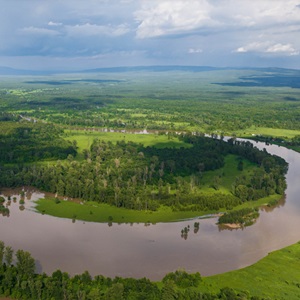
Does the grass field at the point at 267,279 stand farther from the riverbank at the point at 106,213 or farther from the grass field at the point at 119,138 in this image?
the grass field at the point at 119,138

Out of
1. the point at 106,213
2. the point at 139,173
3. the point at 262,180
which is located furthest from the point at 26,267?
the point at 262,180

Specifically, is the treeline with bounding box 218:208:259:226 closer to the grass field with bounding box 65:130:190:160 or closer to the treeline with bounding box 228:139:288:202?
the treeline with bounding box 228:139:288:202

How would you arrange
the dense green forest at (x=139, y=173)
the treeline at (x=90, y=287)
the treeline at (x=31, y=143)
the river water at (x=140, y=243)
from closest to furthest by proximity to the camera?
the treeline at (x=90, y=287), the river water at (x=140, y=243), the dense green forest at (x=139, y=173), the treeline at (x=31, y=143)

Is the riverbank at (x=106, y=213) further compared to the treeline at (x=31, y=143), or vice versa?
the treeline at (x=31, y=143)

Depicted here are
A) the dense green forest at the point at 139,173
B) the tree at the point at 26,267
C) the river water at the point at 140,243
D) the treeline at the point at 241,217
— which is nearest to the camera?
the tree at the point at 26,267

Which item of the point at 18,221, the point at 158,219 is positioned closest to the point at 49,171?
the point at 18,221

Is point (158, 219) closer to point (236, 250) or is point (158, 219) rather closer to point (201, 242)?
point (201, 242)

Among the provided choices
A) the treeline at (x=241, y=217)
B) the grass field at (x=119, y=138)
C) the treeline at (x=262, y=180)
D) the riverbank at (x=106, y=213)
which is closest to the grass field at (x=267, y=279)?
the treeline at (x=241, y=217)

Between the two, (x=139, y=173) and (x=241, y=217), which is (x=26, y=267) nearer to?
(x=241, y=217)
